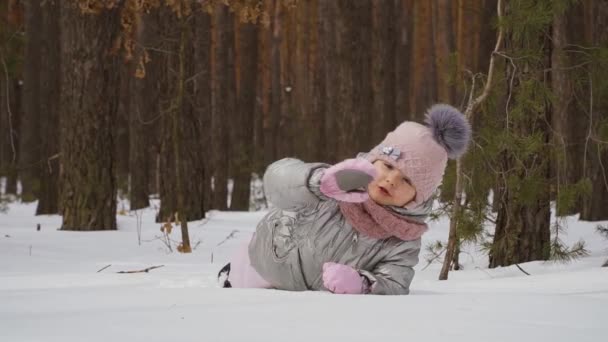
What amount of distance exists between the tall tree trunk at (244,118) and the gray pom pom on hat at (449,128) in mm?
10810

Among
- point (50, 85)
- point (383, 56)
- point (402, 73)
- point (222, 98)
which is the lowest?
point (222, 98)

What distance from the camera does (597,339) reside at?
2398mm

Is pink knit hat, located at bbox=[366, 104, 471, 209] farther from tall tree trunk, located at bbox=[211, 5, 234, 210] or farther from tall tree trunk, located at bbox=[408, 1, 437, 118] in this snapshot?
tall tree trunk, located at bbox=[408, 1, 437, 118]

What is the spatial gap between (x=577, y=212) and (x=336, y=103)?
3.88 metres

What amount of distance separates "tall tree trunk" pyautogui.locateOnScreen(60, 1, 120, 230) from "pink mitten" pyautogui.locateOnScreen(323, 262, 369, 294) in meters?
5.33

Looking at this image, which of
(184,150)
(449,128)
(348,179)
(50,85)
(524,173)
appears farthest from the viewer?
(50,85)

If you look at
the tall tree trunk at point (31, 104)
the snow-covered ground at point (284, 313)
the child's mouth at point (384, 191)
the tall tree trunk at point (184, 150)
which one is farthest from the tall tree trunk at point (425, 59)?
the child's mouth at point (384, 191)

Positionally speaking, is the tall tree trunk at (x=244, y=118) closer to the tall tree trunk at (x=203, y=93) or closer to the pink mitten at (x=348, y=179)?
the tall tree trunk at (x=203, y=93)

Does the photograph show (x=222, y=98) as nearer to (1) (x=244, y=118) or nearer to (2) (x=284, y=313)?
(1) (x=244, y=118)

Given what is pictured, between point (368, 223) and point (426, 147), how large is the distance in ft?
1.24

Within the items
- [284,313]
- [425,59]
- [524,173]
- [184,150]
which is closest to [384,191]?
[284,313]

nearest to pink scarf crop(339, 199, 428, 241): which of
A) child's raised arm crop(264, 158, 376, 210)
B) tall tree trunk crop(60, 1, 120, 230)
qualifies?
child's raised arm crop(264, 158, 376, 210)

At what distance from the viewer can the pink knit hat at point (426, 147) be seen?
3.46 m

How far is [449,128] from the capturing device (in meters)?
3.57
